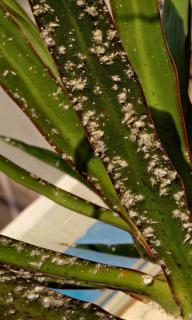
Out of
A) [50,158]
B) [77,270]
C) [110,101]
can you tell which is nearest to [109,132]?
[110,101]

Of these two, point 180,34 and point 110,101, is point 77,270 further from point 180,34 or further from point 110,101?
point 180,34

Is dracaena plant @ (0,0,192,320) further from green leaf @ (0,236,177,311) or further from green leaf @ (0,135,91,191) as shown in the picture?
green leaf @ (0,135,91,191)

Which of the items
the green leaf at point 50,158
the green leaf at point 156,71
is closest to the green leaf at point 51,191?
the green leaf at point 50,158

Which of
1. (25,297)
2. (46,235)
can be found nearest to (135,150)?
(25,297)

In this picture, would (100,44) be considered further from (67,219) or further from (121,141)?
(67,219)

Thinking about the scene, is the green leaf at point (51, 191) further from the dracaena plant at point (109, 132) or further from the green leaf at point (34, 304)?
the green leaf at point (34, 304)

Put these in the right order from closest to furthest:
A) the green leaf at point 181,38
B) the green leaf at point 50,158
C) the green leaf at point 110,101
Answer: the green leaf at point 110,101, the green leaf at point 181,38, the green leaf at point 50,158
